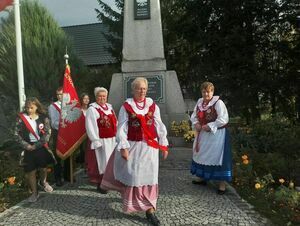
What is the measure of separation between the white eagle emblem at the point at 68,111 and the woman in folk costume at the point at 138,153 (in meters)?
1.98

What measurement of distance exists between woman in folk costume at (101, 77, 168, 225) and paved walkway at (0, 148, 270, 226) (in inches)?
10.4

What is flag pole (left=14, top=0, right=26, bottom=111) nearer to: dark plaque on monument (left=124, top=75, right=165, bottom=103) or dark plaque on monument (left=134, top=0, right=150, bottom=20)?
dark plaque on monument (left=124, top=75, right=165, bottom=103)

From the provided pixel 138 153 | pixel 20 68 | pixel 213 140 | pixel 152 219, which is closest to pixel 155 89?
pixel 20 68

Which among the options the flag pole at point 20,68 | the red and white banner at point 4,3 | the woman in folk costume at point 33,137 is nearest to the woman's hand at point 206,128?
the woman in folk costume at point 33,137

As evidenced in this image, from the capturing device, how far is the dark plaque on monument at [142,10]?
10.8m

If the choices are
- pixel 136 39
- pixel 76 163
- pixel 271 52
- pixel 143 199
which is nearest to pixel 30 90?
pixel 136 39

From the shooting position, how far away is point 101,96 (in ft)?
19.8

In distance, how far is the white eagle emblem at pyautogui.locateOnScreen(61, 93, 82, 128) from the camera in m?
6.55

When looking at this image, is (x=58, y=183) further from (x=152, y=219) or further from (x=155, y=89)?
(x=155, y=89)

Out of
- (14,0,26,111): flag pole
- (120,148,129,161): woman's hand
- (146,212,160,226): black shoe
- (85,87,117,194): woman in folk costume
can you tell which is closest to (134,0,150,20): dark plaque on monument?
(14,0,26,111): flag pole

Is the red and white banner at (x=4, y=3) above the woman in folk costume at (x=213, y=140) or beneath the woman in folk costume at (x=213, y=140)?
above

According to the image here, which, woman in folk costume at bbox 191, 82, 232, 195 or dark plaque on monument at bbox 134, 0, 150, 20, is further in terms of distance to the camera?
dark plaque on monument at bbox 134, 0, 150, 20

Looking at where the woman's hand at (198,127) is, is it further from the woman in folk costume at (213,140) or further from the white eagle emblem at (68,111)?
the white eagle emblem at (68,111)

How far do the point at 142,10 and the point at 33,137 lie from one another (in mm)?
6227
